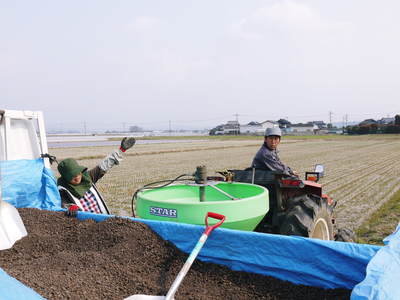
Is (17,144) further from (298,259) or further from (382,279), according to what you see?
(382,279)

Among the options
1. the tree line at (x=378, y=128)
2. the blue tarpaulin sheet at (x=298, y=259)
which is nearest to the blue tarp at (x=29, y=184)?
the blue tarpaulin sheet at (x=298, y=259)

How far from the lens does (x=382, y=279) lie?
1.57 meters

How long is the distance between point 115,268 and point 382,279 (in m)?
1.68

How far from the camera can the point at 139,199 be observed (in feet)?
9.16

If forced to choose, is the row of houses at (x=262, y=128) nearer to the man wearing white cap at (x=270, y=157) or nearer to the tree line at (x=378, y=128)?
the tree line at (x=378, y=128)

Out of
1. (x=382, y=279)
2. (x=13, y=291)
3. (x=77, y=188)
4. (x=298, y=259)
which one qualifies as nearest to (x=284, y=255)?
(x=298, y=259)

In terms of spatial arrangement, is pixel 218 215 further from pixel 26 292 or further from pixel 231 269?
pixel 26 292

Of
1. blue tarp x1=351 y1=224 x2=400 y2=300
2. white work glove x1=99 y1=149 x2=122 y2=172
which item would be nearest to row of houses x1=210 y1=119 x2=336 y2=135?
white work glove x1=99 y1=149 x2=122 y2=172

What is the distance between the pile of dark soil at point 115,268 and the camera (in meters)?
2.16

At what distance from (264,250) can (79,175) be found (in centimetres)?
243

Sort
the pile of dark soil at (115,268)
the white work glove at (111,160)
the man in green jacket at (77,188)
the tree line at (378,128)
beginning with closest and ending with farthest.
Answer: the pile of dark soil at (115,268) → the man in green jacket at (77,188) → the white work glove at (111,160) → the tree line at (378,128)

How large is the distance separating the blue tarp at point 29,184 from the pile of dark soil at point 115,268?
576 mm

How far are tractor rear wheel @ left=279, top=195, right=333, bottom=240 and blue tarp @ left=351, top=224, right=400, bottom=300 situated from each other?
1.09 meters

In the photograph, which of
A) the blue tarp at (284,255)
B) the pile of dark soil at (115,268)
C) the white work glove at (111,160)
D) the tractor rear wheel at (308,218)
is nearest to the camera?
the blue tarp at (284,255)
